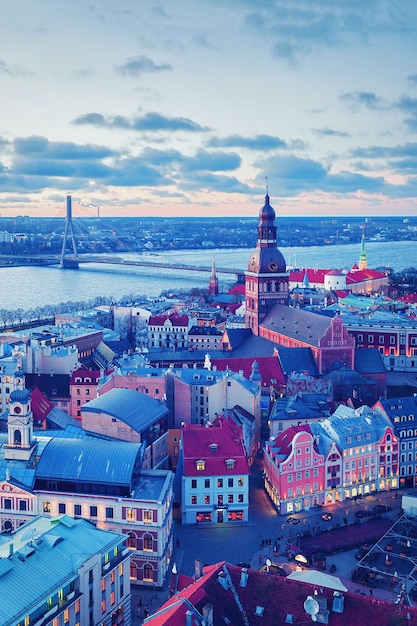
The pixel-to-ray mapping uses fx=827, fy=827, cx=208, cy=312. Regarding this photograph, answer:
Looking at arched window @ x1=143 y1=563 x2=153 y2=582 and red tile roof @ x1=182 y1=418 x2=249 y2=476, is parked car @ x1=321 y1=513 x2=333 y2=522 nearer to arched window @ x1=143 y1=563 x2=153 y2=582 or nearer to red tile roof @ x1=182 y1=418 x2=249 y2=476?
red tile roof @ x1=182 y1=418 x2=249 y2=476

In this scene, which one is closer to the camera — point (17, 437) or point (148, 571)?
point (148, 571)

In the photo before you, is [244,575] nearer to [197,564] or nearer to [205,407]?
[197,564]

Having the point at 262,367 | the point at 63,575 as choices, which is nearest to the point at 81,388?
the point at 262,367

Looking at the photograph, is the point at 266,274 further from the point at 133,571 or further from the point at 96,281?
the point at 96,281

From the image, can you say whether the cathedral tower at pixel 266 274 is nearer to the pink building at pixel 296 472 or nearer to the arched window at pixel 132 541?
the pink building at pixel 296 472

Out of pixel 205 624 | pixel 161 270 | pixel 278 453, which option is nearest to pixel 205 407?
pixel 278 453
